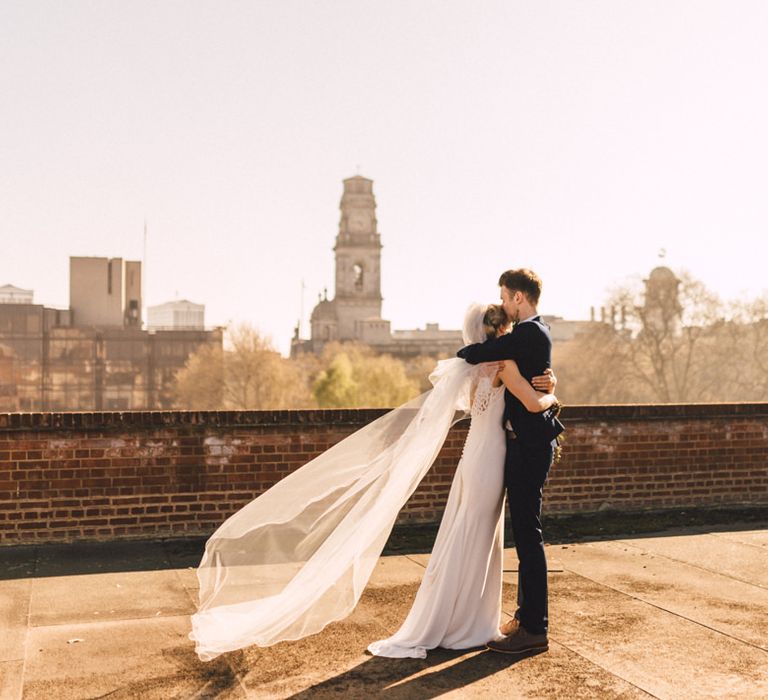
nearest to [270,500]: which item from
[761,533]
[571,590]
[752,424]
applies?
[571,590]

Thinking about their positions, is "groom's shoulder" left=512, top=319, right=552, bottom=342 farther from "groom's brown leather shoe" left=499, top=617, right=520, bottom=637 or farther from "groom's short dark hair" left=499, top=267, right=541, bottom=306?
"groom's brown leather shoe" left=499, top=617, right=520, bottom=637

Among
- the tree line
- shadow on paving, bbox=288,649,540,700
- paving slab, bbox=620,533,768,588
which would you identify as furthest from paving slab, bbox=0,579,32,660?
the tree line

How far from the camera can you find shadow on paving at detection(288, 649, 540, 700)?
454cm

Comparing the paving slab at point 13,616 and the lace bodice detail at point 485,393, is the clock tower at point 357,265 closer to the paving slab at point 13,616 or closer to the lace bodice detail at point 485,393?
the paving slab at point 13,616

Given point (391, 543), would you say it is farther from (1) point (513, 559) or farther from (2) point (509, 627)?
(2) point (509, 627)

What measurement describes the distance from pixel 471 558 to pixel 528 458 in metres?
0.64

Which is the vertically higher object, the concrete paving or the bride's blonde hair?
the bride's blonde hair

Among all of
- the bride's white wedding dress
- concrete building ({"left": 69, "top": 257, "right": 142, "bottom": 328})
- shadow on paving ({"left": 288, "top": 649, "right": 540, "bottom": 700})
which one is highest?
concrete building ({"left": 69, "top": 257, "right": 142, "bottom": 328})

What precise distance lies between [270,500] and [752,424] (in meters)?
6.37

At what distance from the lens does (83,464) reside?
26.5 ft

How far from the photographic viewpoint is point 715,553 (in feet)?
25.5

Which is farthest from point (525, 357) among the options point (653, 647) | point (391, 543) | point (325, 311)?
point (325, 311)

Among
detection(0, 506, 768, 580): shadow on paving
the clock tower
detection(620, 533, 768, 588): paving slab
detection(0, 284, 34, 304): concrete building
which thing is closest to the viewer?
detection(620, 533, 768, 588): paving slab

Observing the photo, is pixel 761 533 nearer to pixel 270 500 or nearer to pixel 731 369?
pixel 270 500
